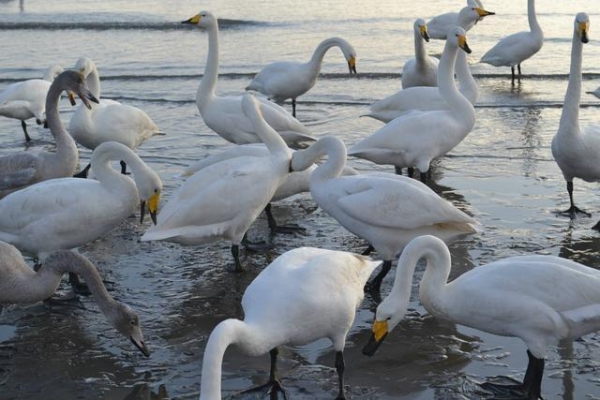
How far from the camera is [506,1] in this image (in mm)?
26891

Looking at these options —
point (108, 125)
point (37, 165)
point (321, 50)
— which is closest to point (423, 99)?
point (321, 50)

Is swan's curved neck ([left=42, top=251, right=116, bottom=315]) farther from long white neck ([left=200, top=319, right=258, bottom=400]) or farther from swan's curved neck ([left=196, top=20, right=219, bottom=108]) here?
swan's curved neck ([left=196, top=20, right=219, bottom=108])

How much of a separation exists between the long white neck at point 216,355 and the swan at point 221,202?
2.31 m

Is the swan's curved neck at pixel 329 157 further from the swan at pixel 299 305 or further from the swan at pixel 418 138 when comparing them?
the swan at pixel 418 138

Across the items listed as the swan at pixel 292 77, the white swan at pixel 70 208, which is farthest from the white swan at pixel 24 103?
the white swan at pixel 70 208

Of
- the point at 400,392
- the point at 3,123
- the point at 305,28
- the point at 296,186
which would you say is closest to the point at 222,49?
the point at 305,28

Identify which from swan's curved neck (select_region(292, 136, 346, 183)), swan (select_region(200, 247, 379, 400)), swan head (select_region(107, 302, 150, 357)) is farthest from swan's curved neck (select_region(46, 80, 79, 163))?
swan (select_region(200, 247, 379, 400))

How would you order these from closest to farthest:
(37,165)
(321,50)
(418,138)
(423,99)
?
(37,165) → (418,138) → (423,99) → (321,50)

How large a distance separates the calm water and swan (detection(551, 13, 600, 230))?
1.18ft

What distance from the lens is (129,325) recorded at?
5.64 metres

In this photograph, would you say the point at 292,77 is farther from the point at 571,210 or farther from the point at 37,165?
the point at 571,210

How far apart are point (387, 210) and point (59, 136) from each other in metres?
3.34

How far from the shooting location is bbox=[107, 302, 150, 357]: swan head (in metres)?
5.62

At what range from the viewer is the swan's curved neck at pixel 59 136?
27.7ft
